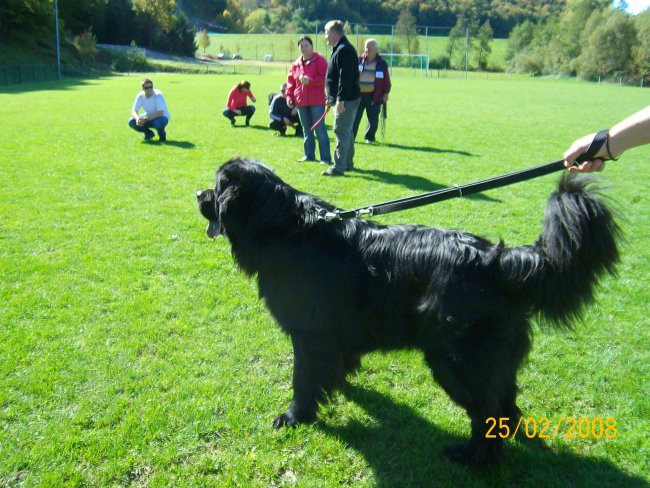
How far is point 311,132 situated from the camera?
997 cm

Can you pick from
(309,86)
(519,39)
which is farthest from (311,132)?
(519,39)

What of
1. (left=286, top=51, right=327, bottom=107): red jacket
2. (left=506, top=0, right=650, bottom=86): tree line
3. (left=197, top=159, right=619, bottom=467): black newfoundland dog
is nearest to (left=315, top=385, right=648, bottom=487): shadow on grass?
(left=197, top=159, right=619, bottom=467): black newfoundland dog

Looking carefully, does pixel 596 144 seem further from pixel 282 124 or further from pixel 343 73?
pixel 282 124

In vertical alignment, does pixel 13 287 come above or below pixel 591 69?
below

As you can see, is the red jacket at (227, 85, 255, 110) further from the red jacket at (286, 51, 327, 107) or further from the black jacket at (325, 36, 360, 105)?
the black jacket at (325, 36, 360, 105)

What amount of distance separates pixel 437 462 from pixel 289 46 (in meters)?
89.4

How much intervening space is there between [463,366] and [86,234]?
517cm

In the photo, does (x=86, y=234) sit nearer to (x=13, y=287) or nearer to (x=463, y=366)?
(x=13, y=287)

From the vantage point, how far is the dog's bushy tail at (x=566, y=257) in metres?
2.31

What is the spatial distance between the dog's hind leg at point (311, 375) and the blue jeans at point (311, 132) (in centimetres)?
724

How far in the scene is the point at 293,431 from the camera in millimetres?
3059

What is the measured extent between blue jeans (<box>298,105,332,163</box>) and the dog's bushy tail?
763 centimetres

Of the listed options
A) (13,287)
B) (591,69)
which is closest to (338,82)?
(13,287)

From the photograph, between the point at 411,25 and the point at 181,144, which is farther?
the point at 411,25
